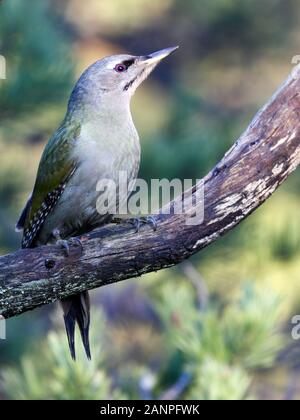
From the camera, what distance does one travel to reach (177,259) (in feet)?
14.7

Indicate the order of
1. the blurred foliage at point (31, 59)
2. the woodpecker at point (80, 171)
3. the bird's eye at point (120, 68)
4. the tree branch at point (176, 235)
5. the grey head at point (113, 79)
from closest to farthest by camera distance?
the tree branch at point (176, 235), the woodpecker at point (80, 171), the grey head at point (113, 79), the bird's eye at point (120, 68), the blurred foliage at point (31, 59)

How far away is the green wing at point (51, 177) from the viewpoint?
5.11 m

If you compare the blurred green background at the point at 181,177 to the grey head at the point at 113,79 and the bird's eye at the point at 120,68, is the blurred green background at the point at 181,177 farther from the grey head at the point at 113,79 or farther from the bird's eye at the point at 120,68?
the bird's eye at the point at 120,68

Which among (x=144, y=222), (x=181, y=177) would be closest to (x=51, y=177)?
(x=144, y=222)

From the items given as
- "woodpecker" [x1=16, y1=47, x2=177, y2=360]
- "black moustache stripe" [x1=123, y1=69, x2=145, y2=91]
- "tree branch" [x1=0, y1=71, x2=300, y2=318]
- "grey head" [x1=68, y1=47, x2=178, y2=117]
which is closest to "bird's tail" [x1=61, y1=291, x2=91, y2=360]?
"woodpecker" [x1=16, y1=47, x2=177, y2=360]

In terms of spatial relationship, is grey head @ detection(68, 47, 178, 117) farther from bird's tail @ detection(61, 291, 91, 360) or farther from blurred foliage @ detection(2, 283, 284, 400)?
blurred foliage @ detection(2, 283, 284, 400)

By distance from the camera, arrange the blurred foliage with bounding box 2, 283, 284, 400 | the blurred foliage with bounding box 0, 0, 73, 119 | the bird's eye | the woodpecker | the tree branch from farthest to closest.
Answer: the blurred foliage with bounding box 0, 0, 73, 119, the bird's eye, the woodpecker, the blurred foliage with bounding box 2, 283, 284, 400, the tree branch

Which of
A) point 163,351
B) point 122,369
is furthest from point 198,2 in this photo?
point 122,369

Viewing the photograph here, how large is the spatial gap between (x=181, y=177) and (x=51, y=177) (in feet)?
4.40

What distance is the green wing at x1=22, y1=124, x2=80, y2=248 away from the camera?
5.11m

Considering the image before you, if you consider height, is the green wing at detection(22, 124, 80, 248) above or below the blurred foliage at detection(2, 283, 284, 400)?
above

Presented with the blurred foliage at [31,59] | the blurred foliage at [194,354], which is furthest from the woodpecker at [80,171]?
the blurred foliage at [31,59]

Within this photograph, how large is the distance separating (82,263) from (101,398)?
70cm

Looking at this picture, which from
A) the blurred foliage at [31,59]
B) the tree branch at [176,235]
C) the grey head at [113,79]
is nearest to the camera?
the tree branch at [176,235]
